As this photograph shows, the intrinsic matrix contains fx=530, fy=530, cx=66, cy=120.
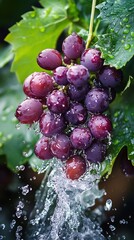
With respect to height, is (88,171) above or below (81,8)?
below

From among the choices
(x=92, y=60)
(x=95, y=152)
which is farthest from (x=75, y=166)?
(x=92, y=60)

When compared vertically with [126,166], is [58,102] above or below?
above

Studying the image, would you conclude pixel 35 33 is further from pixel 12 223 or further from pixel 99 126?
pixel 12 223

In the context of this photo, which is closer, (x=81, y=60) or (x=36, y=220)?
(x=81, y=60)

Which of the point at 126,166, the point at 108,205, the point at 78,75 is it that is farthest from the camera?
the point at 108,205

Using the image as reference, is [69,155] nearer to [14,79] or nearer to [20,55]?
[20,55]

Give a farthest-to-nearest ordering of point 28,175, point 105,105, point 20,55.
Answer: point 28,175, point 20,55, point 105,105

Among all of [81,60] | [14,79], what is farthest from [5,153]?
[81,60]

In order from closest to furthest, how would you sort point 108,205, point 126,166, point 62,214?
point 126,166, point 62,214, point 108,205

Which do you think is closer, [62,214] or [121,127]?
[121,127]
